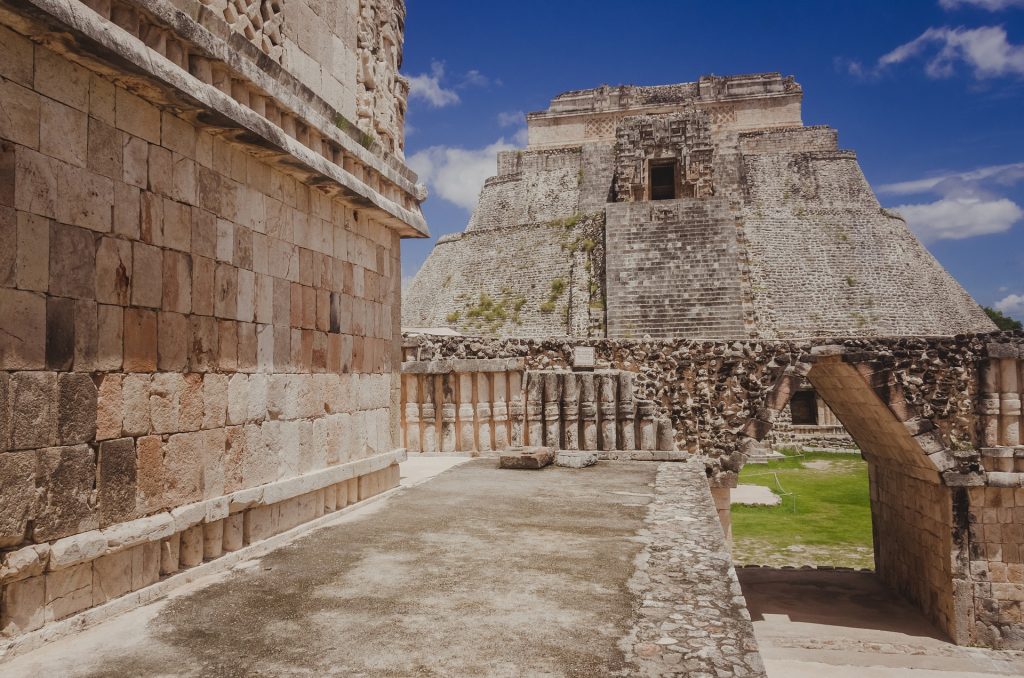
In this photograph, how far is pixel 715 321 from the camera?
72.7ft

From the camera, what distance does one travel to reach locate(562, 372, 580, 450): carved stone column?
7828mm

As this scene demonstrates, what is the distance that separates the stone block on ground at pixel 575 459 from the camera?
697 cm

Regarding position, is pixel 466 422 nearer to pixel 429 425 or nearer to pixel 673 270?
pixel 429 425

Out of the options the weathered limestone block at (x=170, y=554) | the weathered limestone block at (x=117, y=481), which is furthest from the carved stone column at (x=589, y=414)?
the weathered limestone block at (x=117, y=481)

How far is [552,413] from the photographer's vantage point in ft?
25.7

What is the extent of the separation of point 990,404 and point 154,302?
33.3ft

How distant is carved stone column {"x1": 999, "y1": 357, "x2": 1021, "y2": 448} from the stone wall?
8822 mm

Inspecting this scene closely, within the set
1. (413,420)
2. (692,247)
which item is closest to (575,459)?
(413,420)

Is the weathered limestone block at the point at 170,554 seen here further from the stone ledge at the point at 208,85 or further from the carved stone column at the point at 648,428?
the carved stone column at the point at 648,428

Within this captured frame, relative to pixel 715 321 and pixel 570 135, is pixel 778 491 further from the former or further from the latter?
pixel 570 135

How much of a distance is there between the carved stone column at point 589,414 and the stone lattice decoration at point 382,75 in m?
3.33

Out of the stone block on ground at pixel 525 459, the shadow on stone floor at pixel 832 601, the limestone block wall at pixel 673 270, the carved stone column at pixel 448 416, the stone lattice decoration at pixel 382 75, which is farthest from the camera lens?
the limestone block wall at pixel 673 270

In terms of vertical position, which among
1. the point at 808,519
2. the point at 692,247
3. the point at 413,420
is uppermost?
the point at 692,247

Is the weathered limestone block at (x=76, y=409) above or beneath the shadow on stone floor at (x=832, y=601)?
above
